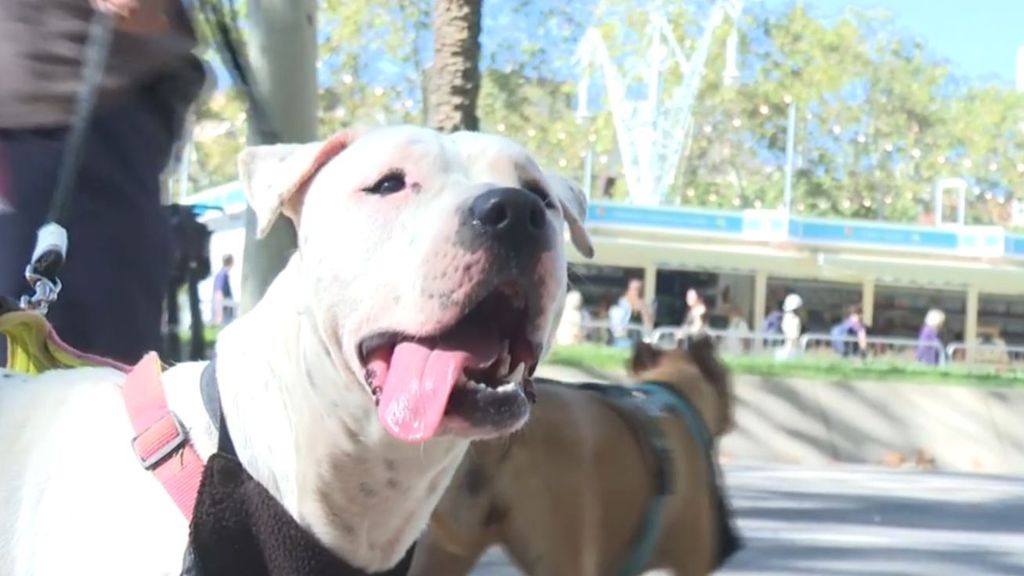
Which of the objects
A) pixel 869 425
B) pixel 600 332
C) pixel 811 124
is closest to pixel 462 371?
pixel 869 425

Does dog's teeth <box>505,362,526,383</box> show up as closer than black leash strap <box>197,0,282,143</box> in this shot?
Yes

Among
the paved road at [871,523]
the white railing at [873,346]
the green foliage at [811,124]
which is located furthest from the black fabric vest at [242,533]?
the green foliage at [811,124]

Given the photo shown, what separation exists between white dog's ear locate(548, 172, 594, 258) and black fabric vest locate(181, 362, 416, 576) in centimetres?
68

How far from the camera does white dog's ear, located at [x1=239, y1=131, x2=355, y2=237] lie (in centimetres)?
272

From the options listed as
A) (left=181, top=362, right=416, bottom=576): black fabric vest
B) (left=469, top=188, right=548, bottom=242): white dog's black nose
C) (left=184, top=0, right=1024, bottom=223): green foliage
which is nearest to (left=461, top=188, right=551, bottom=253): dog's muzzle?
(left=469, top=188, right=548, bottom=242): white dog's black nose

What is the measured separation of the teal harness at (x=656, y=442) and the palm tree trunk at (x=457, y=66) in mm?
5289

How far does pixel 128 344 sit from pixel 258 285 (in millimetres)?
3589

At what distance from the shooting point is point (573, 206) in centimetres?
295

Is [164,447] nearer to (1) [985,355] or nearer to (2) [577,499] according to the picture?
(2) [577,499]

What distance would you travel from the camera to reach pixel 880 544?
927 centimetres

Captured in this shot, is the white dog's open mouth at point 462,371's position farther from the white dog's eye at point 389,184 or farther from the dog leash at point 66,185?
the dog leash at point 66,185

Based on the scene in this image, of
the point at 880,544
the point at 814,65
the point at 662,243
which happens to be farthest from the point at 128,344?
the point at 814,65

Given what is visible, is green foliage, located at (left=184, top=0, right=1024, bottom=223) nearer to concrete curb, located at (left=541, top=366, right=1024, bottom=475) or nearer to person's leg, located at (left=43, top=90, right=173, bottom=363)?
concrete curb, located at (left=541, top=366, right=1024, bottom=475)

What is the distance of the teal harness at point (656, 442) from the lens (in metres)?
5.36
